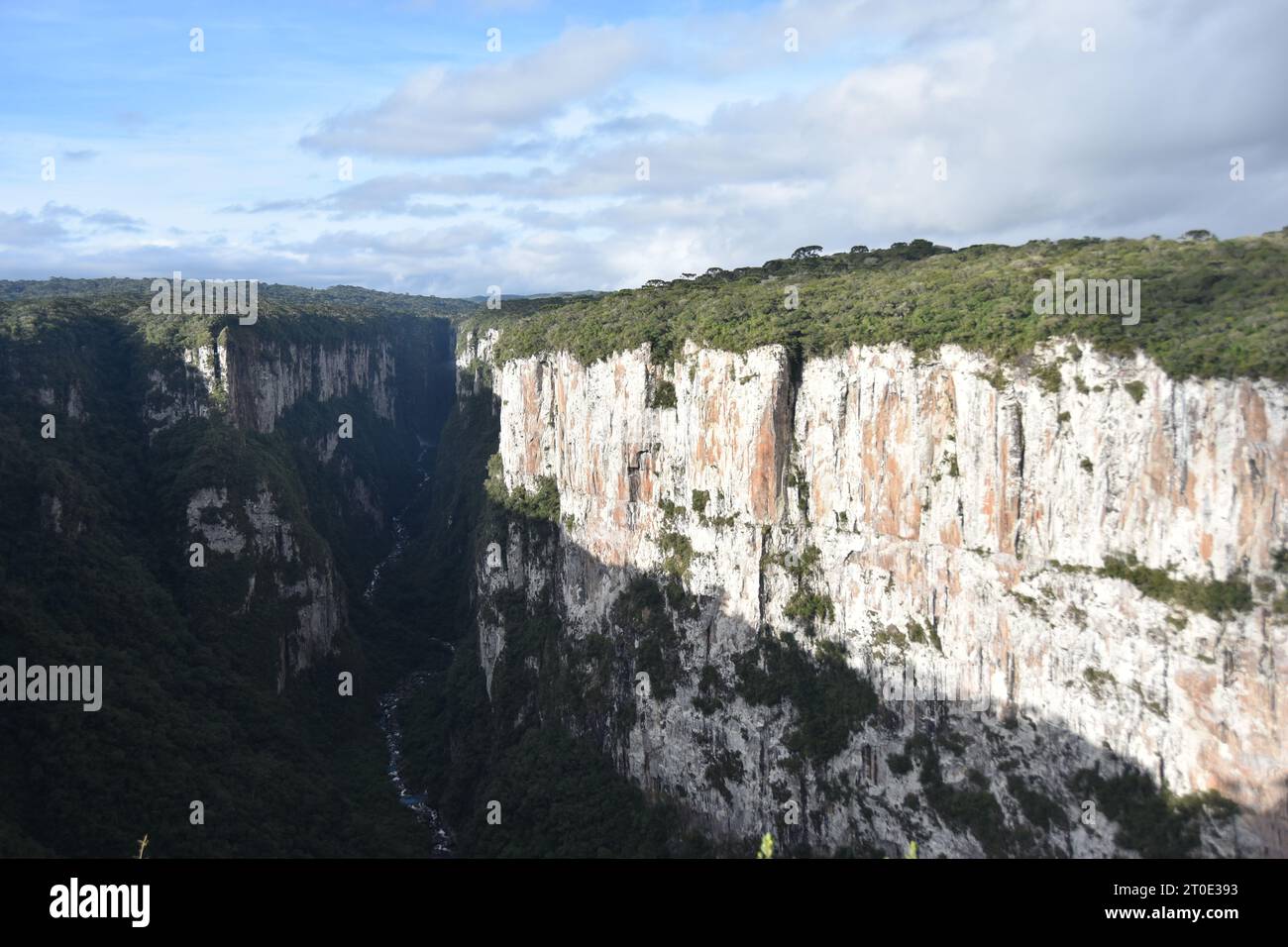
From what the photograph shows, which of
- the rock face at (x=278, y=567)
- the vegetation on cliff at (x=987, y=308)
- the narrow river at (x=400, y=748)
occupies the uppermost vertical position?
the vegetation on cliff at (x=987, y=308)

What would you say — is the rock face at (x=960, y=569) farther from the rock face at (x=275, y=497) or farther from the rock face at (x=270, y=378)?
the rock face at (x=270, y=378)

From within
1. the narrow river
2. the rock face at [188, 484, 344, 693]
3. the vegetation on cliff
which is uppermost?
the vegetation on cliff

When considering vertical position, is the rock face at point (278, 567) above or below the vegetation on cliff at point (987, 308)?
below

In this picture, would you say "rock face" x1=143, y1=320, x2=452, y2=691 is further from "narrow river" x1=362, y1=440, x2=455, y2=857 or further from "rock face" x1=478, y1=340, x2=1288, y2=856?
"rock face" x1=478, y1=340, x2=1288, y2=856

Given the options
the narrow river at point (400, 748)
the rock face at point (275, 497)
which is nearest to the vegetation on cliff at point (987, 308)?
the rock face at point (275, 497)

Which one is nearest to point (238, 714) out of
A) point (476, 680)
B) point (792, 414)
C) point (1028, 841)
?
point (476, 680)

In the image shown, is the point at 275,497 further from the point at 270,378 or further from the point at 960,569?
the point at 960,569

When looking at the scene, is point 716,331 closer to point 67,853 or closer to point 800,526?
point 800,526

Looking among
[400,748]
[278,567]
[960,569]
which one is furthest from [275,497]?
[960,569]

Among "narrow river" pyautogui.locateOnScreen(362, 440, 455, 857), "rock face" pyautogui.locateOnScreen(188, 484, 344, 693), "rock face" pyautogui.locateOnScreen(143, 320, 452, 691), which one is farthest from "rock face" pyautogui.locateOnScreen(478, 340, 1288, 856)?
"rock face" pyautogui.locateOnScreen(143, 320, 452, 691)

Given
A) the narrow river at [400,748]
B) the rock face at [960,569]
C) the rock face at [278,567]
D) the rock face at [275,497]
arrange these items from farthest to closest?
1. the rock face at [275,497]
2. the rock face at [278,567]
3. the narrow river at [400,748]
4. the rock face at [960,569]
